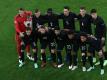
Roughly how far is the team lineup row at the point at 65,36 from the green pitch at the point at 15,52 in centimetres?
34

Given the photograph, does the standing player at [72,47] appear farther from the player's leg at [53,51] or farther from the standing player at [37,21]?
the standing player at [37,21]

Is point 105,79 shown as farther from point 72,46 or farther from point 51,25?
point 51,25

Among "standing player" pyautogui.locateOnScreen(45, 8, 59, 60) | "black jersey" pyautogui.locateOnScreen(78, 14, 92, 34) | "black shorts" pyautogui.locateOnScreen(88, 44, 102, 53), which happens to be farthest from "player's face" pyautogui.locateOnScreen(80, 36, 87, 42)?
"standing player" pyautogui.locateOnScreen(45, 8, 59, 60)

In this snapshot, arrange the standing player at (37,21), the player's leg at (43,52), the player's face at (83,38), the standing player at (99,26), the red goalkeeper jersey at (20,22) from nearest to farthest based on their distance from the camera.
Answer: the player's face at (83,38) → the standing player at (99,26) → the player's leg at (43,52) → the standing player at (37,21) → the red goalkeeper jersey at (20,22)

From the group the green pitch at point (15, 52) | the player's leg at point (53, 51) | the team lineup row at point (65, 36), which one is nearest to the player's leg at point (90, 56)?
the team lineup row at point (65, 36)

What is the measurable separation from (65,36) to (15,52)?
3.16 m

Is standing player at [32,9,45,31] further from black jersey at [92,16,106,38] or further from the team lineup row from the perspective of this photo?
black jersey at [92,16,106,38]

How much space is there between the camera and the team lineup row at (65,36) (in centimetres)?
1380

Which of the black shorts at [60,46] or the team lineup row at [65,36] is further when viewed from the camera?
the black shorts at [60,46]

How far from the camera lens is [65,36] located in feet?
46.0

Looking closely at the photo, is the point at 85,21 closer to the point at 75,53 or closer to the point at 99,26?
the point at 99,26

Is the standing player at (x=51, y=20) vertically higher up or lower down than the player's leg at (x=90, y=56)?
higher up

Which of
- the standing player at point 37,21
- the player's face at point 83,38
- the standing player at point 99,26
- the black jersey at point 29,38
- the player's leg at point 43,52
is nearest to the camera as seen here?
the player's face at point 83,38

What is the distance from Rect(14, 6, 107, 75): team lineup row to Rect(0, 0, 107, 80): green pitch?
1.12ft
